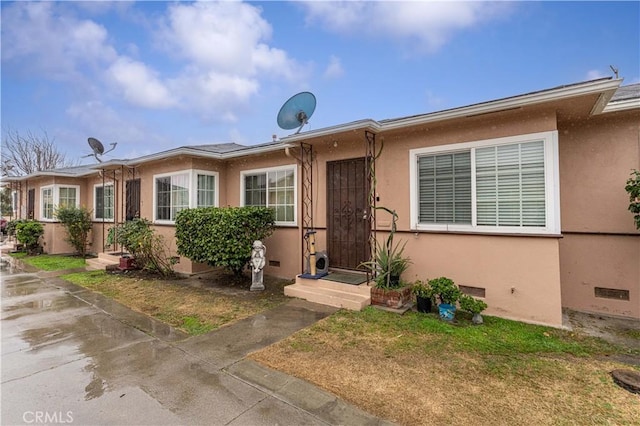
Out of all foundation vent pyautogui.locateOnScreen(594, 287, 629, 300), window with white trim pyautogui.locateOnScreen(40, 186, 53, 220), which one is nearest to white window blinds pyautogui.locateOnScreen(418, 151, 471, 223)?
foundation vent pyautogui.locateOnScreen(594, 287, 629, 300)

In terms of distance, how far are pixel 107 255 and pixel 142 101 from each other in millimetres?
14407

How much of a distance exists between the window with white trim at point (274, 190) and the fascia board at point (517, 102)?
3026mm

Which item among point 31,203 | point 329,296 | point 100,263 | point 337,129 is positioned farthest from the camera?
point 31,203

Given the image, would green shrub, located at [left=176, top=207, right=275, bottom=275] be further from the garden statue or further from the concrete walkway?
the concrete walkway

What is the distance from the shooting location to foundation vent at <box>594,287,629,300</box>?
4.53m

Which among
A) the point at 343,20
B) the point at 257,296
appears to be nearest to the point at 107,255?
the point at 257,296

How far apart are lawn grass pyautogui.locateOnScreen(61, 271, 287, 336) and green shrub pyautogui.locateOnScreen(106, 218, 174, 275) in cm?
54

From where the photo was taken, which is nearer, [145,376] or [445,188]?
[145,376]

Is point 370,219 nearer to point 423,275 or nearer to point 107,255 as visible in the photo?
point 423,275

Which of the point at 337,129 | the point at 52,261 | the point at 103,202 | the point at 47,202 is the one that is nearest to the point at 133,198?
the point at 103,202

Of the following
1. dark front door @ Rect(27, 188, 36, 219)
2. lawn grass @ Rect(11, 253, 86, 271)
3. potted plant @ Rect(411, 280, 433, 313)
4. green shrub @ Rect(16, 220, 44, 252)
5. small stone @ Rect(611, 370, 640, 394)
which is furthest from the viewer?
dark front door @ Rect(27, 188, 36, 219)

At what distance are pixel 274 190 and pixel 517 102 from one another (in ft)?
17.3

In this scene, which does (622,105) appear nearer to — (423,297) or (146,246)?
(423,297)

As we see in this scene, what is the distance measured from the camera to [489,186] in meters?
4.73
